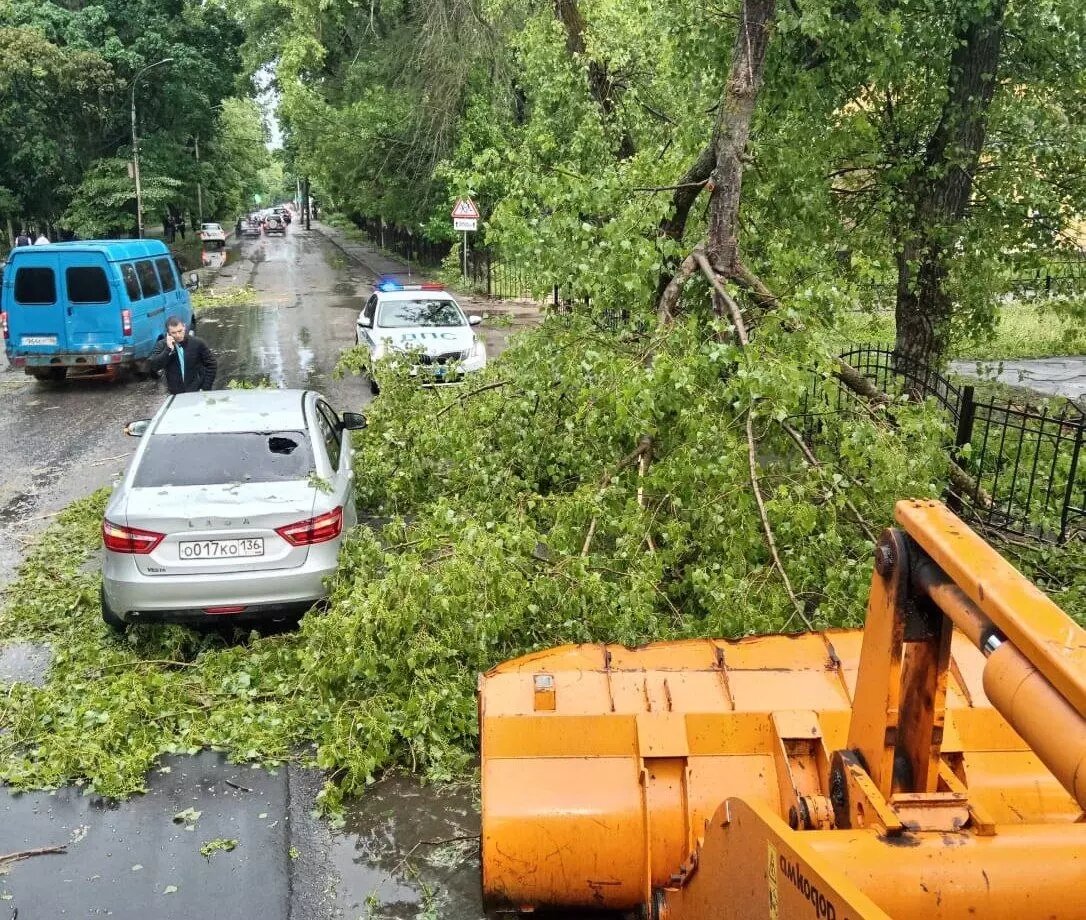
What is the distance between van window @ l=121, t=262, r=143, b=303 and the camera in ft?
50.0

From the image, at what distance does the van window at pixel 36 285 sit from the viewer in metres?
14.8

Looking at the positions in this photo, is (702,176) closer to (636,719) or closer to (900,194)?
(900,194)

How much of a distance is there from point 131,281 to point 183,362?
22.3 ft

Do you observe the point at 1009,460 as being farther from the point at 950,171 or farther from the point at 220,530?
the point at 220,530

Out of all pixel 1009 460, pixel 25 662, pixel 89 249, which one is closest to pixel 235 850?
pixel 25 662

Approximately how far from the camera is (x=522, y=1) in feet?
56.9

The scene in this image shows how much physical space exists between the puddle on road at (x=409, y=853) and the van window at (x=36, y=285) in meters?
12.8

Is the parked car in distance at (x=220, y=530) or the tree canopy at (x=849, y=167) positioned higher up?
the tree canopy at (x=849, y=167)

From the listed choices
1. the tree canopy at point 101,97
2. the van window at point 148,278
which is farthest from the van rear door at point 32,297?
the tree canopy at point 101,97

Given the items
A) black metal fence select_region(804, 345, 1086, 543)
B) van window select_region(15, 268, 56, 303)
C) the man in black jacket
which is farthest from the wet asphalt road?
van window select_region(15, 268, 56, 303)

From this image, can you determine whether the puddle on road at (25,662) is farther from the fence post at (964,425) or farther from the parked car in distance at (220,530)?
the fence post at (964,425)

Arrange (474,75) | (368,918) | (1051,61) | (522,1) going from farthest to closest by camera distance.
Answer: (474,75) < (522,1) < (1051,61) < (368,918)

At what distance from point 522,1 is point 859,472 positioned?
14.6 meters

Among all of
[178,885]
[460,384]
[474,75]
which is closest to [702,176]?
[460,384]
